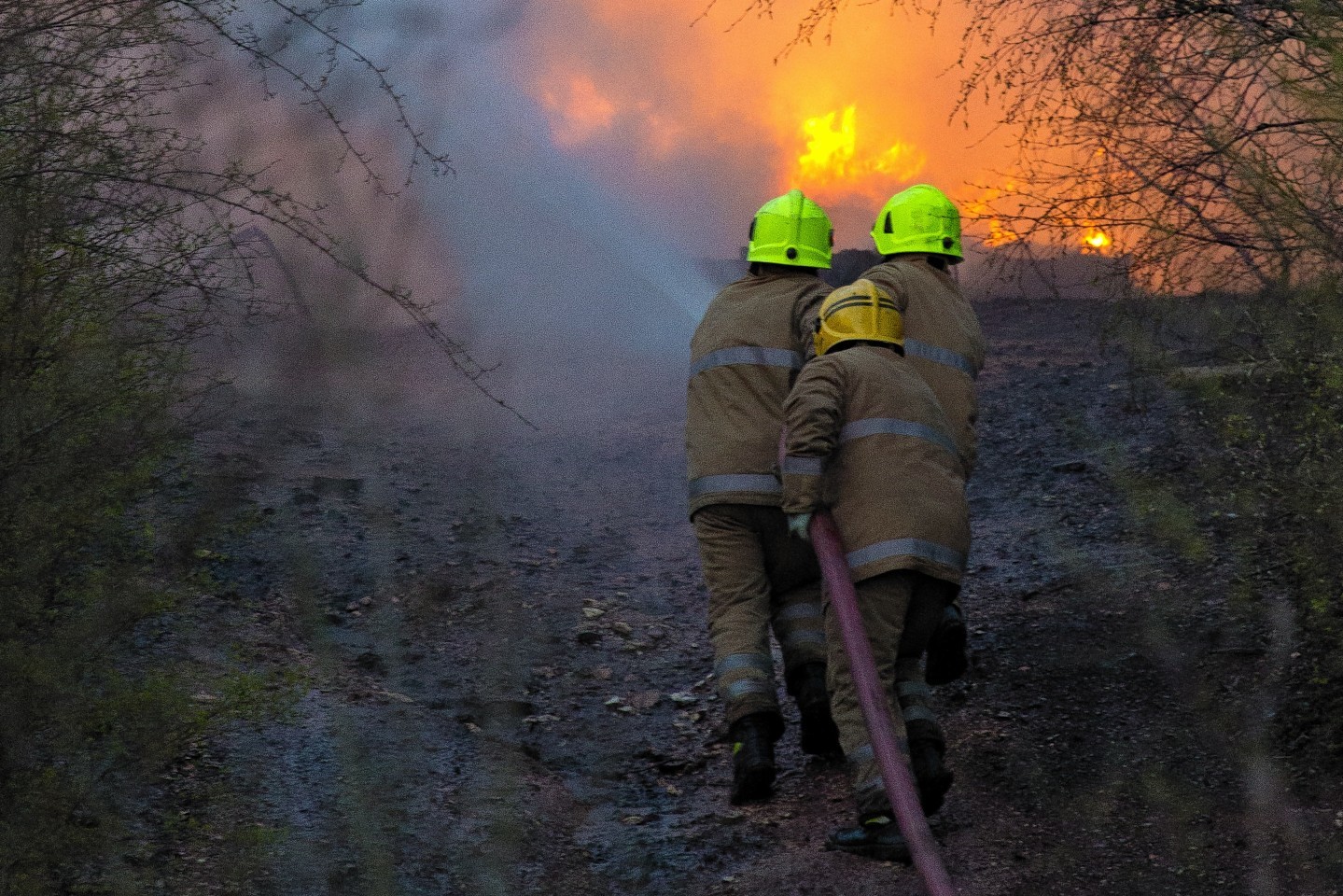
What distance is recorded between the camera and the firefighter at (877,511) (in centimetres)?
434

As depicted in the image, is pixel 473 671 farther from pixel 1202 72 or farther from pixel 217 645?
pixel 1202 72

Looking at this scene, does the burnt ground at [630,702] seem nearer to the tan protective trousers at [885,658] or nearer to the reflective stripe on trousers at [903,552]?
the tan protective trousers at [885,658]

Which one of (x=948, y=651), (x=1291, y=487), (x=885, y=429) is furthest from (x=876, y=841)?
(x=1291, y=487)

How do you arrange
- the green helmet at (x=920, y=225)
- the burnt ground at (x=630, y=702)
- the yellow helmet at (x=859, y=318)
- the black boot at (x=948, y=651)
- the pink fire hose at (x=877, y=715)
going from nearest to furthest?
the pink fire hose at (x=877, y=715) → the burnt ground at (x=630, y=702) → the yellow helmet at (x=859, y=318) → the black boot at (x=948, y=651) → the green helmet at (x=920, y=225)

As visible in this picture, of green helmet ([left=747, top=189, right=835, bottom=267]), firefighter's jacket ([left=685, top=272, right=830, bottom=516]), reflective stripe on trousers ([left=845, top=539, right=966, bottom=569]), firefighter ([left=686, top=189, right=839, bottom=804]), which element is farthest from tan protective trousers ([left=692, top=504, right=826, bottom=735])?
green helmet ([left=747, top=189, right=835, bottom=267])

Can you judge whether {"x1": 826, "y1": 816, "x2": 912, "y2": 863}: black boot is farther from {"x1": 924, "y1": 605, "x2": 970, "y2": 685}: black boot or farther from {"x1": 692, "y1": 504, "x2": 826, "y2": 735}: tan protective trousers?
{"x1": 924, "y1": 605, "x2": 970, "y2": 685}: black boot

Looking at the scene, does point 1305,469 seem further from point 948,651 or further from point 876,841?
point 876,841

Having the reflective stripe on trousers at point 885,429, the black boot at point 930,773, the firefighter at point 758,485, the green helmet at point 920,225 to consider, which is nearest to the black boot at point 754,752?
the firefighter at point 758,485

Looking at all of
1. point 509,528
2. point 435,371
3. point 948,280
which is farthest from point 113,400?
point 435,371

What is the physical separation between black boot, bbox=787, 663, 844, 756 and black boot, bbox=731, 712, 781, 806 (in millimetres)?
215

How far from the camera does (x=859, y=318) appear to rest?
469 centimetres

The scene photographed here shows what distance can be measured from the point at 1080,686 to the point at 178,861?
3.42 meters

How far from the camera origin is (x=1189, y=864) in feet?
13.5

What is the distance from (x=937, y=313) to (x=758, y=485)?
1.04 m
